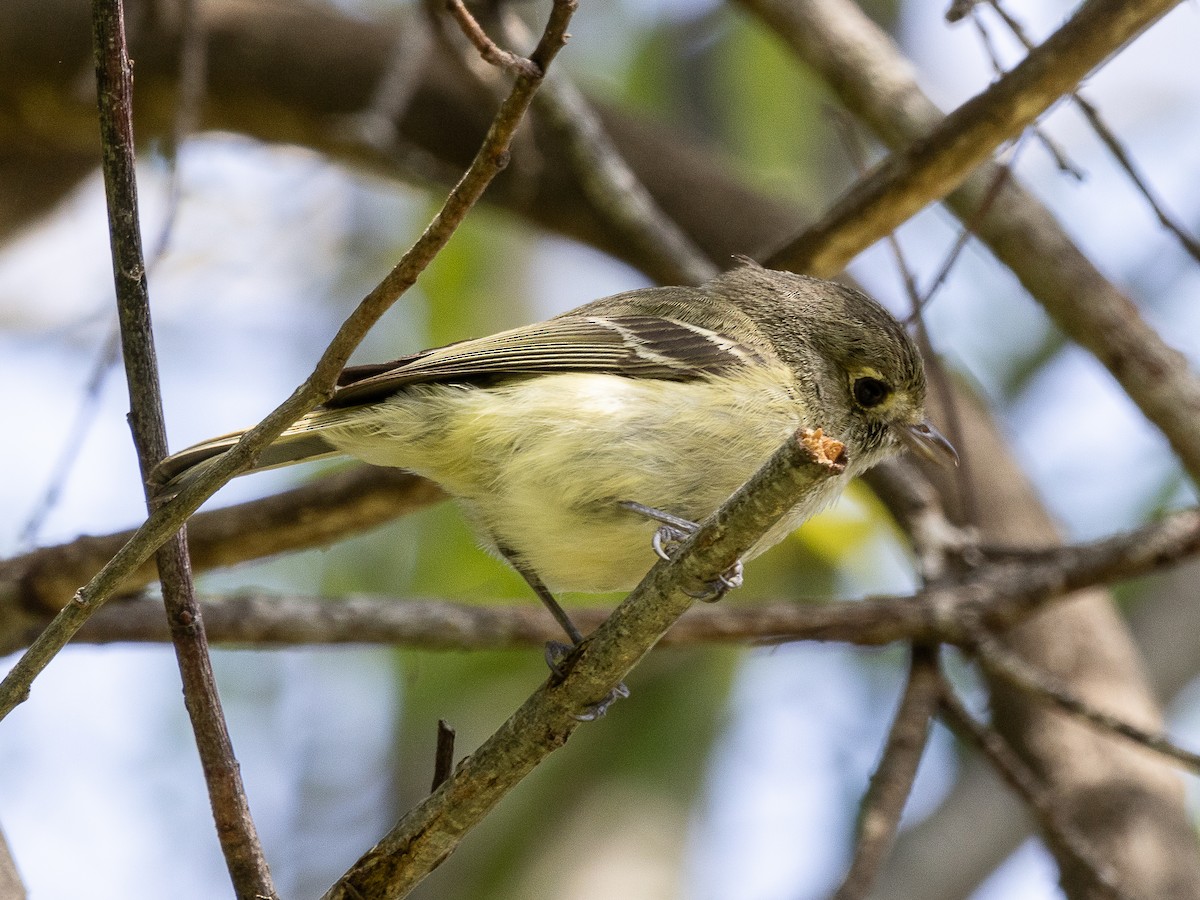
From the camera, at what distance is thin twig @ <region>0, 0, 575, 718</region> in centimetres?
203

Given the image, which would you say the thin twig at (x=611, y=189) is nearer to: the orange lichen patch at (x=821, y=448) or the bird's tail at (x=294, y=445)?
the bird's tail at (x=294, y=445)

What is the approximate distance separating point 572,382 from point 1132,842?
267cm

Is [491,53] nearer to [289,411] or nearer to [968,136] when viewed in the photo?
[289,411]

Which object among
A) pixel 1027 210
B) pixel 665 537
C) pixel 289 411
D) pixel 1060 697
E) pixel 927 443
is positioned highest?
pixel 1027 210

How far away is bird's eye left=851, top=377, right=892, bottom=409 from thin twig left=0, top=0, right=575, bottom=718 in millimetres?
1991

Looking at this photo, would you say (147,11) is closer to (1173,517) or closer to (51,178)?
(51,178)

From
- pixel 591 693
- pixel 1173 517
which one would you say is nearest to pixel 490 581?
pixel 1173 517

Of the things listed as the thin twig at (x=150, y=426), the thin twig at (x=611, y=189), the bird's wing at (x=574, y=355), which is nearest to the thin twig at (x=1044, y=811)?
the bird's wing at (x=574, y=355)

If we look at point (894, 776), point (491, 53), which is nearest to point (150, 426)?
point (491, 53)

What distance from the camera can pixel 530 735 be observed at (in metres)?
2.54

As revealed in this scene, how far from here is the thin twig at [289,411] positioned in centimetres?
203

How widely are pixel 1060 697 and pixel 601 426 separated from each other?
190cm

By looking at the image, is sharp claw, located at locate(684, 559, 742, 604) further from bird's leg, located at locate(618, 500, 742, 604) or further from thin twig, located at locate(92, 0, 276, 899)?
thin twig, located at locate(92, 0, 276, 899)

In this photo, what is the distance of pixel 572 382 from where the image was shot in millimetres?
3422
